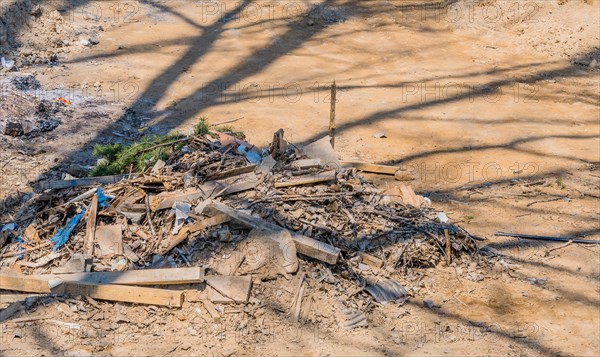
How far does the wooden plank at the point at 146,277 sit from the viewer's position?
6.43 meters

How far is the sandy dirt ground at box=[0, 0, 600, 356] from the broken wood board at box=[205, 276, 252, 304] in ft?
0.63

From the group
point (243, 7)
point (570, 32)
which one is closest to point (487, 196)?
point (570, 32)

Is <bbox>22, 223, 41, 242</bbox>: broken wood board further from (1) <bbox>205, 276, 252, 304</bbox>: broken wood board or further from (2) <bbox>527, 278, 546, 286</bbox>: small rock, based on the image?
(2) <bbox>527, 278, 546, 286</bbox>: small rock

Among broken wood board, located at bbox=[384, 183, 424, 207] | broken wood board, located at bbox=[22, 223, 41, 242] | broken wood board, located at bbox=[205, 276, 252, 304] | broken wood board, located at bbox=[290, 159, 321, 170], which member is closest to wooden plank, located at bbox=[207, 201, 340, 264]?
broken wood board, located at bbox=[205, 276, 252, 304]

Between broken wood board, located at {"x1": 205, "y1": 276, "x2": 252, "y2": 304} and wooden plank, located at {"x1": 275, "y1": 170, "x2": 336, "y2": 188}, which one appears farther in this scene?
wooden plank, located at {"x1": 275, "y1": 170, "x2": 336, "y2": 188}

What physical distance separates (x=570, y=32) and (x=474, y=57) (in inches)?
80.2

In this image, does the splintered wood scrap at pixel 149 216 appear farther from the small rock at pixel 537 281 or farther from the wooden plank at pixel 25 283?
the small rock at pixel 537 281

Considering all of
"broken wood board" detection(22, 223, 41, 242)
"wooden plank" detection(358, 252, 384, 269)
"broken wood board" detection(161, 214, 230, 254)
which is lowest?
"wooden plank" detection(358, 252, 384, 269)

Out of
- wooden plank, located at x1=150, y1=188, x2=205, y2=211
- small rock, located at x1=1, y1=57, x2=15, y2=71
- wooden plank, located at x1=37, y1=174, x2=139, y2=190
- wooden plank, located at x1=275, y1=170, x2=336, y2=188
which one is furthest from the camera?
small rock, located at x1=1, y1=57, x2=15, y2=71

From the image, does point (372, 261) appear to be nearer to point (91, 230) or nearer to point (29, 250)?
point (91, 230)

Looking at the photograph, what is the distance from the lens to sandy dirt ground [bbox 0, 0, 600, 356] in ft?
20.7

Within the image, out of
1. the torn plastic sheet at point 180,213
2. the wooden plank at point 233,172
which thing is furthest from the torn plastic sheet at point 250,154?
the torn plastic sheet at point 180,213

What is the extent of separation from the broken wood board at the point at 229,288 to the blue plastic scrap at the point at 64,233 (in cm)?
154

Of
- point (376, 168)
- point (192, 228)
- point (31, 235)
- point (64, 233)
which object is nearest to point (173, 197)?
point (192, 228)
